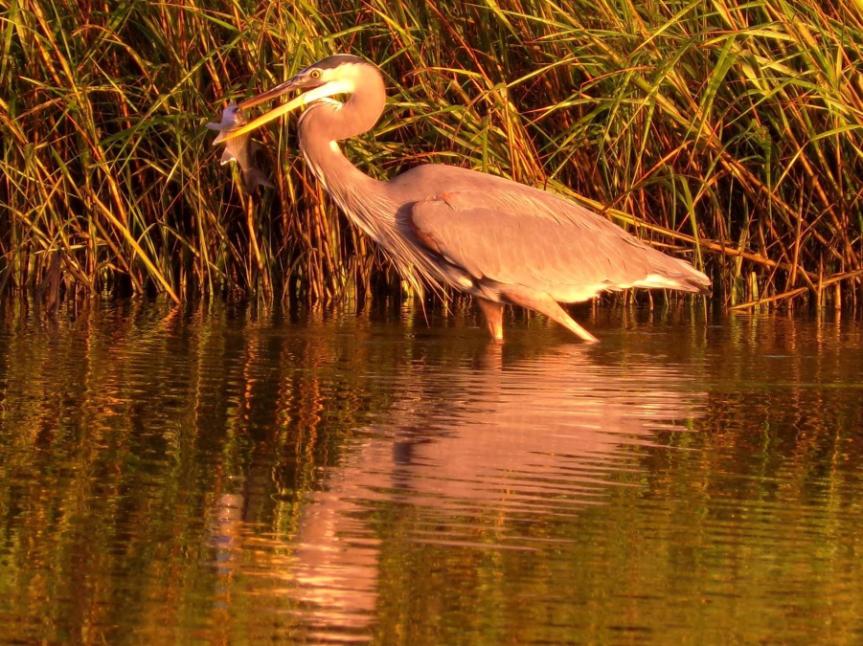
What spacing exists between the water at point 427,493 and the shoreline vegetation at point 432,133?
1325mm

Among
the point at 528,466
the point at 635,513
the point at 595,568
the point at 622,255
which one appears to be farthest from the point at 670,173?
the point at 595,568

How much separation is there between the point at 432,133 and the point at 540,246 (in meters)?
1.11

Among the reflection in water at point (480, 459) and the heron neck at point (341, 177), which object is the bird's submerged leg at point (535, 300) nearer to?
the heron neck at point (341, 177)

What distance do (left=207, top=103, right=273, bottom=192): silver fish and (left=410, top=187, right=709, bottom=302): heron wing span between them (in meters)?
0.97

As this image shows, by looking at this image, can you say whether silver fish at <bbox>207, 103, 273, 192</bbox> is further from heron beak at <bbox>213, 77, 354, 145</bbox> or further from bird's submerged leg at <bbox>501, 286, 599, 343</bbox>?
bird's submerged leg at <bbox>501, 286, 599, 343</bbox>

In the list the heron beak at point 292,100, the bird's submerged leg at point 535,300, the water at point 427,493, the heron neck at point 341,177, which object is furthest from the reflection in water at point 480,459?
the heron beak at point 292,100

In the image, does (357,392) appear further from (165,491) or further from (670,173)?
(670,173)

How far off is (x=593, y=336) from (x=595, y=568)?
424 cm

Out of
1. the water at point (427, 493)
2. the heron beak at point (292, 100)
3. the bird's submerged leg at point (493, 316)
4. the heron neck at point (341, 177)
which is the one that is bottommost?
the water at point (427, 493)

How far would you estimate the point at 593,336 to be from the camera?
25.3 feet

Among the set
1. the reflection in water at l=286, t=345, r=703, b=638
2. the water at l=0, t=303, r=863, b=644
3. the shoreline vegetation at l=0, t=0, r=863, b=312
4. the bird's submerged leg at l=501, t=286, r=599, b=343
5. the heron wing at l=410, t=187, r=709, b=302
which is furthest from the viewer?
the shoreline vegetation at l=0, t=0, r=863, b=312

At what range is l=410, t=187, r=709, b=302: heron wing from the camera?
7.59 m

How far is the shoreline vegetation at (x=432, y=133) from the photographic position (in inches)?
313


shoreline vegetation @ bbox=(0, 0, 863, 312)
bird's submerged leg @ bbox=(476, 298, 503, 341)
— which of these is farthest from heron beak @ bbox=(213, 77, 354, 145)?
bird's submerged leg @ bbox=(476, 298, 503, 341)
